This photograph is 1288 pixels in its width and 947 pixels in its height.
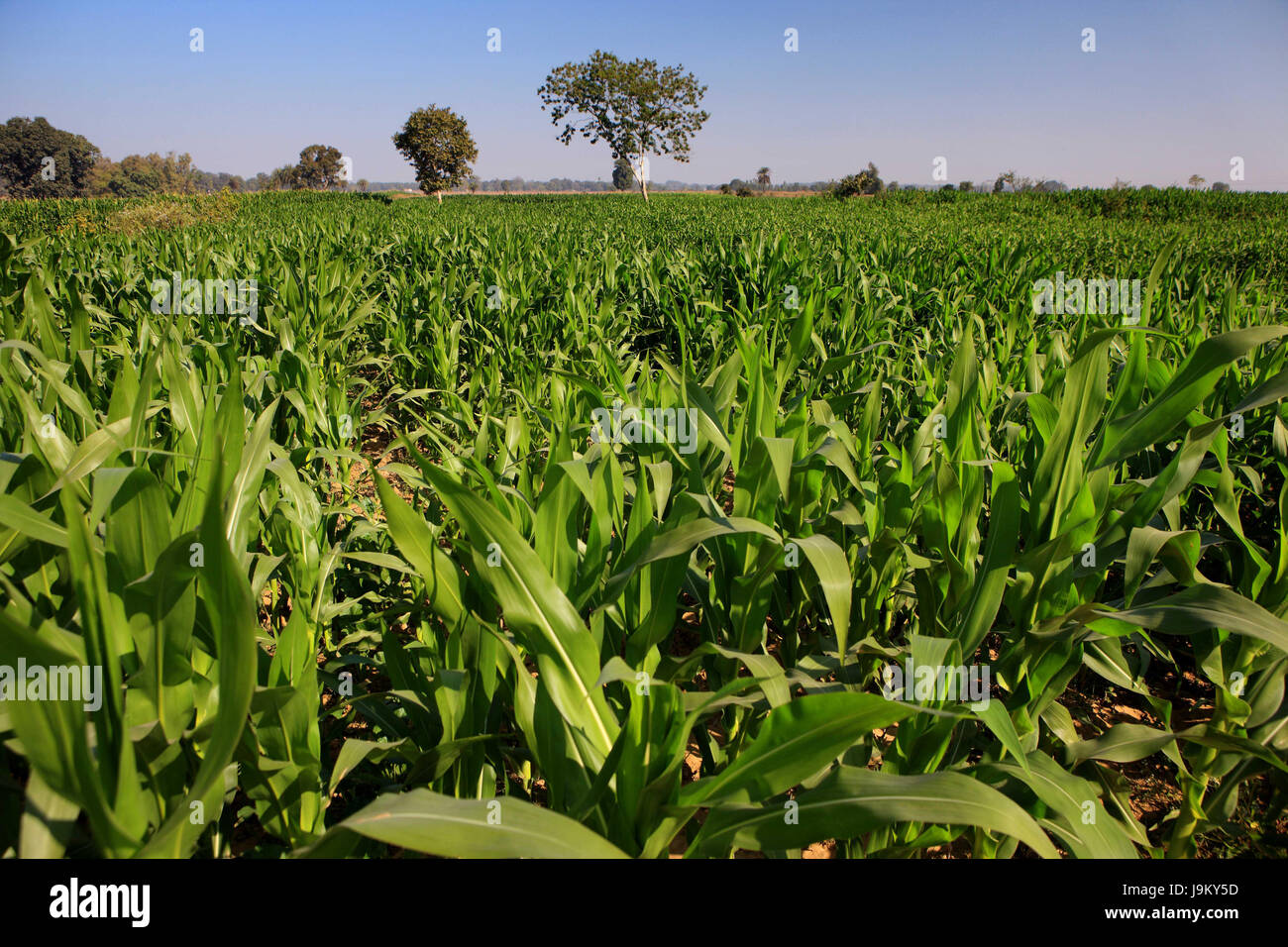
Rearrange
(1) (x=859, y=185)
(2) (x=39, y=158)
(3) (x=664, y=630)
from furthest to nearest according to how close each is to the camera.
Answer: (2) (x=39, y=158) < (1) (x=859, y=185) < (3) (x=664, y=630)

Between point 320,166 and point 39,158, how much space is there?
30389mm

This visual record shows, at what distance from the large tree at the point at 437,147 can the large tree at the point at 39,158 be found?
103ft

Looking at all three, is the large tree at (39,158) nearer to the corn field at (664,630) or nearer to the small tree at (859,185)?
the small tree at (859,185)

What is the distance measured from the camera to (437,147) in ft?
162

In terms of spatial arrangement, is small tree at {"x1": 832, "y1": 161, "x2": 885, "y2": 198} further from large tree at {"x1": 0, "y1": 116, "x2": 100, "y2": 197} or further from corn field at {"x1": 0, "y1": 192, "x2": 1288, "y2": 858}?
large tree at {"x1": 0, "y1": 116, "x2": 100, "y2": 197}

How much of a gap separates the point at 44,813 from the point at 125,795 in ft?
0.27

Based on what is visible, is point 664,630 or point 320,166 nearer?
point 664,630

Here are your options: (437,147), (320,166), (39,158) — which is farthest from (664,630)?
(320,166)

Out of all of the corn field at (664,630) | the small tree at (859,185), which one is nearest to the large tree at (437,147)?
the small tree at (859,185)

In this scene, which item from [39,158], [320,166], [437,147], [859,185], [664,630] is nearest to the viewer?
[664,630]

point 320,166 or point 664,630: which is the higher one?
point 320,166

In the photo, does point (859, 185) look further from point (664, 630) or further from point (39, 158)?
point (39, 158)
